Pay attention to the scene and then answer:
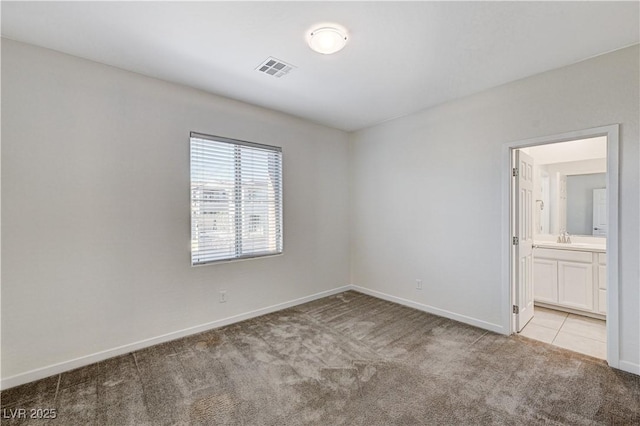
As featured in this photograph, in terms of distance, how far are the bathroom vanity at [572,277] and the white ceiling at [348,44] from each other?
2434 mm

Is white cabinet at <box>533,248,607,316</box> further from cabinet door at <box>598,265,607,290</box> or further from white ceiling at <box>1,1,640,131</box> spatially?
white ceiling at <box>1,1,640,131</box>

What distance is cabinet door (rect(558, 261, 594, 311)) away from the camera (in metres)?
3.44

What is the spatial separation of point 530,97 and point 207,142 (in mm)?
3556

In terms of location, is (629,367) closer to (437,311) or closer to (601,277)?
(601,277)

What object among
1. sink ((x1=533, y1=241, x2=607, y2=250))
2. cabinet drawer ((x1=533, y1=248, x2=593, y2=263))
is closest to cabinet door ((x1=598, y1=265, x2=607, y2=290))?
cabinet drawer ((x1=533, y1=248, x2=593, y2=263))

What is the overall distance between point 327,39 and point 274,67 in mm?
722

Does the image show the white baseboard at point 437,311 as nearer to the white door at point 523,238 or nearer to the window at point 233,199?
the white door at point 523,238

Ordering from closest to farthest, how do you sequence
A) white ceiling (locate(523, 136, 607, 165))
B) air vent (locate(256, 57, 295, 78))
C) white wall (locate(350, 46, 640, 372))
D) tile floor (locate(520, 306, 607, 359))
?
white wall (locate(350, 46, 640, 372))
air vent (locate(256, 57, 295, 78))
tile floor (locate(520, 306, 607, 359))
white ceiling (locate(523, 136, 607, 165))

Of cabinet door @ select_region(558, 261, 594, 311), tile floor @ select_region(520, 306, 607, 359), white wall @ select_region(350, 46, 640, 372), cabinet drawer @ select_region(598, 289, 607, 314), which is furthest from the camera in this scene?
cabinet door @ select_region(558, 261, 594, 311)

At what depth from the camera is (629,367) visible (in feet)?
7.46

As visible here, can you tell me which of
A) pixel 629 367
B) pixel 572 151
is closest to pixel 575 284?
pixel 629 367

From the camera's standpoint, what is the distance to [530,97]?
2797 mm

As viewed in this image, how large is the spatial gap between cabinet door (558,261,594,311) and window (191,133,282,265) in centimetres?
391

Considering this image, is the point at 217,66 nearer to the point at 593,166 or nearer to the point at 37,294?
the point at 37,294
